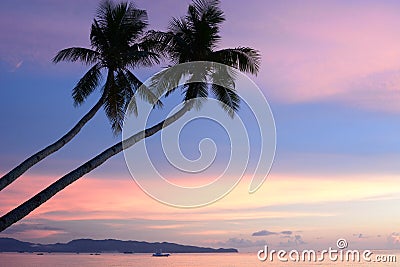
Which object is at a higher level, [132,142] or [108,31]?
[108,31]

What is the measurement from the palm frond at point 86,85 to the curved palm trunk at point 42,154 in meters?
1.42

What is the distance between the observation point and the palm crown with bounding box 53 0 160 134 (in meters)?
21.3

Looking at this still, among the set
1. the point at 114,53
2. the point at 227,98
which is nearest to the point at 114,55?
the point at 114,53

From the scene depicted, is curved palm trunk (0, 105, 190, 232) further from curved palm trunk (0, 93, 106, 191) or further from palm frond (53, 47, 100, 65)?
palm frond (53, 47, 100, 65)

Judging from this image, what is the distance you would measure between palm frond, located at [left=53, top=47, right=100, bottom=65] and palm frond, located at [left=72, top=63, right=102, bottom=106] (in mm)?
322

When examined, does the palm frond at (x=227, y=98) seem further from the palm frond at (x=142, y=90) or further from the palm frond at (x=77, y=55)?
the palm frond at (x=77, y=55)

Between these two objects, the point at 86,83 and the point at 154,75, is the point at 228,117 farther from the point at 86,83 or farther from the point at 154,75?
the point at 86,83

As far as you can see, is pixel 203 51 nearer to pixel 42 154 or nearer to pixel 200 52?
pixel 200 52

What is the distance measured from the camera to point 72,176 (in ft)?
59.5

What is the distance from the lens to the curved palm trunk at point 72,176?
53.7ft

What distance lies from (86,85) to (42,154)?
3.95 meters

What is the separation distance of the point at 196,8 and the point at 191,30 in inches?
29.1

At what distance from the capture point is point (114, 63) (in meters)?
21.3

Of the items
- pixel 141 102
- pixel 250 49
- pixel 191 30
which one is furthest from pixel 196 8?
pixel 141 102
